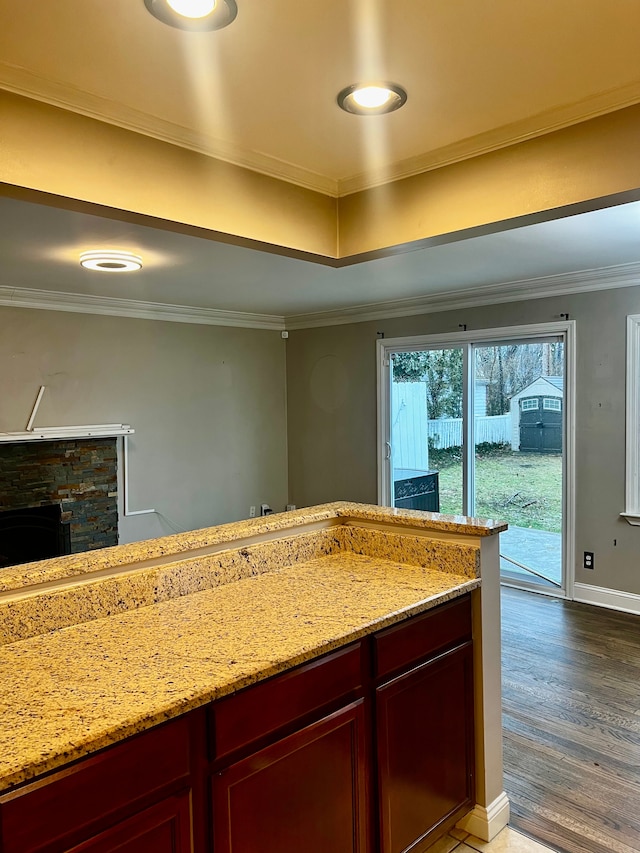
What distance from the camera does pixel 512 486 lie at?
16.6ft

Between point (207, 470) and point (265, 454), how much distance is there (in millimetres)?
790

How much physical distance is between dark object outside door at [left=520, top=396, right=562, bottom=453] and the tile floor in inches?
125

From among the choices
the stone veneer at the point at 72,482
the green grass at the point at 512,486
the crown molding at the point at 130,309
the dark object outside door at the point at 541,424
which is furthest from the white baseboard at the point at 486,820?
the crown molding at the point at 130,309

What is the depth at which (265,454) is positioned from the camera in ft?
21.4

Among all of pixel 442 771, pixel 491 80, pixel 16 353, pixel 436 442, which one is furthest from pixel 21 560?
pixel 491 80

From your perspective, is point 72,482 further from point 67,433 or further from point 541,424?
point 541,424

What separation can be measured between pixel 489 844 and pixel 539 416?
3.42m

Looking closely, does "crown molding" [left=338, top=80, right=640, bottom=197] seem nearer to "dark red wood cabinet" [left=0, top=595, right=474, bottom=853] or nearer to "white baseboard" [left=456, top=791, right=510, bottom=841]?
"dark red wood cabinet" [left=0, top=595, right=474, bottom=853]

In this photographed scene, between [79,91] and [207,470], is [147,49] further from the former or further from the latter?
[207,470]

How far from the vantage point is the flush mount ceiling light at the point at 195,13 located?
137 centimetres

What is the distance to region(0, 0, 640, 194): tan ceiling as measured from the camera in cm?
144

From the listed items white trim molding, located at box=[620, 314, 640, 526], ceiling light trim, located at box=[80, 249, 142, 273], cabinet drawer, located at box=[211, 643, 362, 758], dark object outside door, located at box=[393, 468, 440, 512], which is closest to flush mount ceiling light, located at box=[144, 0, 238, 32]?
cabinet drawer, located at box=[211, 643, 362, 758]

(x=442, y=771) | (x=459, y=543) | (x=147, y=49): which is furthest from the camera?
(x=459, y=543)

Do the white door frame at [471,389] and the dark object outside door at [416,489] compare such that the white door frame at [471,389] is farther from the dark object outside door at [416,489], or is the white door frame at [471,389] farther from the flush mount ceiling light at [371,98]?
the flush mount ceiling light at [371,98]
